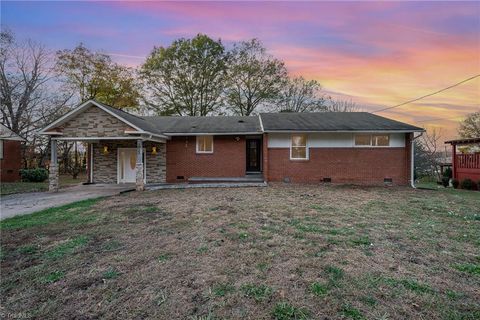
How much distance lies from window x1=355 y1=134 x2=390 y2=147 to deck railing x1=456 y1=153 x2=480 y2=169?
629 centimetres

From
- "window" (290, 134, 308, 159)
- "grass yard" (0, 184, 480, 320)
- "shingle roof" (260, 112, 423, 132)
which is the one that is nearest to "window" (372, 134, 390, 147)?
"shingle roof" (260, 112, 423, 132)

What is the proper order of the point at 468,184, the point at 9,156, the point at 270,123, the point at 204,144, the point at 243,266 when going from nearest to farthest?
the point at 243,266 < the point at 204,144 < the point at 270,123 < the point at 468,184 < the point at 9,156

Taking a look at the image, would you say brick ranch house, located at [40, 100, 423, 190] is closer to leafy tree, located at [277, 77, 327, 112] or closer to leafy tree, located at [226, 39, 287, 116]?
leafy tree, located at [226, 39, 287, 116]

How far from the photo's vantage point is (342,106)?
113 feet

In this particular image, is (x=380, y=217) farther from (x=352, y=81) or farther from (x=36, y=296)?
(x=352, y=81)

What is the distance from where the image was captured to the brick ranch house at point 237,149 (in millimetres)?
12656

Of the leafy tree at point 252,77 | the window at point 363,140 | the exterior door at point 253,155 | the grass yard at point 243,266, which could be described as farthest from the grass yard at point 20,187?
the leafy tree at point 252,77

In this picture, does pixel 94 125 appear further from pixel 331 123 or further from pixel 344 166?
pixel 344 166

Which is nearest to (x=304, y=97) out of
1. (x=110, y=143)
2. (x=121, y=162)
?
(x=121, y=162)

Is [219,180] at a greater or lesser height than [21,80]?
lesser

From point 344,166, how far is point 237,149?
6.06 m

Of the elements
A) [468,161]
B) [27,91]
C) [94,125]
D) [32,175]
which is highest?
[27,91]

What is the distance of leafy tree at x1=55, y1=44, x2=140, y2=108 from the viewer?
26.1 meters

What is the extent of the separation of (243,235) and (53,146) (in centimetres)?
1244
